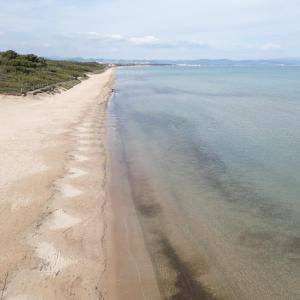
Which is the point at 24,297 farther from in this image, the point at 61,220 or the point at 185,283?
the point at 61,220

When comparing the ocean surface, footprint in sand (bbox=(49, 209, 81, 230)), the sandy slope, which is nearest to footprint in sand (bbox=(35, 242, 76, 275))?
the sandy slope

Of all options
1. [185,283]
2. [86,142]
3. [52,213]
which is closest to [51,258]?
[52,213]

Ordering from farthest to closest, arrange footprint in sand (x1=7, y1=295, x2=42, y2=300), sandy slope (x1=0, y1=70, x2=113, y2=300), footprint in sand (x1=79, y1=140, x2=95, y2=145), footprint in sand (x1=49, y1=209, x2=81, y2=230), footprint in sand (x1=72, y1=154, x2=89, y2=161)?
1. footprint in sand (x1=79, y1=140, x2=95, y2=145)
2. footprint in sand (x1=72, y1=154, x2=89, y2=161)
3. footprint in sand (x1=49, y1=209, x2=81, y2=230)
4. sandy slope (x1=0, y1=70, x2=113, y2=300)
5. footprint in sand (x1=7, y1=295, x2=42, y2=300)

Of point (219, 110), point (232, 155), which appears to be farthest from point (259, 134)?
point (219, 110)

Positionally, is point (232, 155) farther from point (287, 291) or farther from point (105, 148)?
point (287, 291)

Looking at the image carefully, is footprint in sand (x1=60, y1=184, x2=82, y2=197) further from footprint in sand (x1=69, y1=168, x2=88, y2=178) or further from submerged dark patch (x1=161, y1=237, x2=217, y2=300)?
→ submerged dark patch (x1=161, y1=237, x2=217, y2=300)

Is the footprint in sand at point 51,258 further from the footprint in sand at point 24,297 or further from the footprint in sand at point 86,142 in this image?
the footprint in sand at point 86,142
